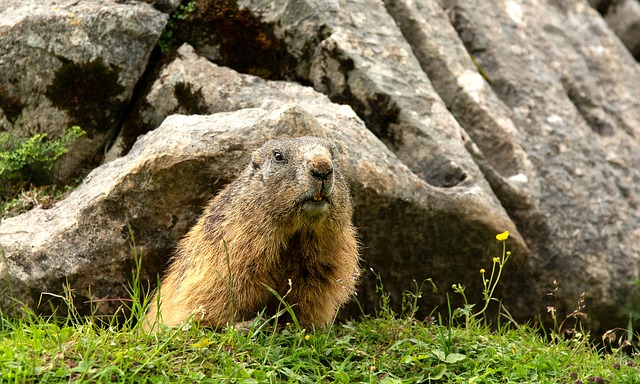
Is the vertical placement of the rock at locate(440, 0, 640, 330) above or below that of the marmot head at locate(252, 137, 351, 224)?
below

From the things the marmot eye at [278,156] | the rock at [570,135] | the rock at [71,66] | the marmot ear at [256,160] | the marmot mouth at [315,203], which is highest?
the rock at [71,66]

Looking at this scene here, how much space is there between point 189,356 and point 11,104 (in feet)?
11.9

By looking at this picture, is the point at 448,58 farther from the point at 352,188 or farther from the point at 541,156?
the point at 352,188

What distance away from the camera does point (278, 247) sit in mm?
5523

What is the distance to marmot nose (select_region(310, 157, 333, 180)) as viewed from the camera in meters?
5.19

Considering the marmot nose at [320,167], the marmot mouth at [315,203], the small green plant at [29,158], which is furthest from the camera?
the small green plant at [29,158]

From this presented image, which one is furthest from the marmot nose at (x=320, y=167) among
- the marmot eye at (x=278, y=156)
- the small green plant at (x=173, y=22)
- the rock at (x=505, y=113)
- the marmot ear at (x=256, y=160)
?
the small green plant at (x=173, y=22)

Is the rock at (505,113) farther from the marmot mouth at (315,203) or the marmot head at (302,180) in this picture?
the marmot mouth at (315,203)

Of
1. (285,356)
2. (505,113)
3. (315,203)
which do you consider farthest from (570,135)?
(285,356)

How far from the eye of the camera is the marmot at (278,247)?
5.39m

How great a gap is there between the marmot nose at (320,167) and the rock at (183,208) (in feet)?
4.14

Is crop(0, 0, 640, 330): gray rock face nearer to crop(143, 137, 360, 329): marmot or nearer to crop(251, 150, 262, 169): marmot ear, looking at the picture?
crop(251, 150, 262, 169): marmot ear

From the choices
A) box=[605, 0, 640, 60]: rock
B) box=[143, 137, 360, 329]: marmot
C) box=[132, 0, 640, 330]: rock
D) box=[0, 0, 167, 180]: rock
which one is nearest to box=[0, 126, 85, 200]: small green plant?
box=[0, 0, 167, 180]: rock

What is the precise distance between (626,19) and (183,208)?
8.53m
